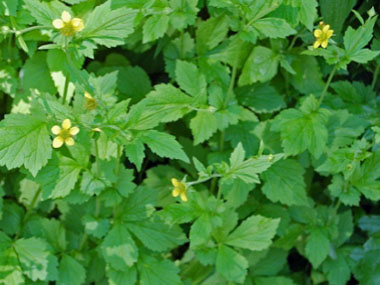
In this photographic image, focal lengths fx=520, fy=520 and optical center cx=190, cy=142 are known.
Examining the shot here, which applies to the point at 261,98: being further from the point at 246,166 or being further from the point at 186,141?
the point at 246,166

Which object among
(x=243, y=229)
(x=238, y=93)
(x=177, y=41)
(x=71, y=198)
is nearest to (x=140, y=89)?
→ (x=177, y=41)

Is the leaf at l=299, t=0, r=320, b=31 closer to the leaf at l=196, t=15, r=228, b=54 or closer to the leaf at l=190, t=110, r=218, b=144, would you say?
the leaf at l=196, t=15, r=228, b=54

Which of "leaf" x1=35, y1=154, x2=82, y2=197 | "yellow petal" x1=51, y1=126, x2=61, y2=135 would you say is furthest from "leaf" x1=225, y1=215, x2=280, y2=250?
"yellow petal" x1=51, y1=126, x2=61, y2=135

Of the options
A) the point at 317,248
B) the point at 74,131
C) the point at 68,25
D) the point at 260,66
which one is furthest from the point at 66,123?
the point at 317,248

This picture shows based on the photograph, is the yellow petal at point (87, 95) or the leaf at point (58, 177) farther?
the leaf at point (58, 177)

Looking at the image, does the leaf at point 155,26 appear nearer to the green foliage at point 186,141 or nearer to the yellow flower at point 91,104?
the green foliage at point 186,141

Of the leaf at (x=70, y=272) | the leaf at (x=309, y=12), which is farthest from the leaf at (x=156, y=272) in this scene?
the leaf at (x=309, y=12)
